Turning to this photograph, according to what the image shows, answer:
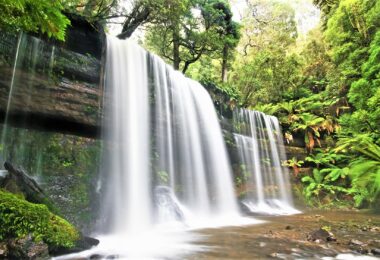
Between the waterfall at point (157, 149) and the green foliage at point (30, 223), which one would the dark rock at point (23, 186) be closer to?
the green foliage at point (30, 223)

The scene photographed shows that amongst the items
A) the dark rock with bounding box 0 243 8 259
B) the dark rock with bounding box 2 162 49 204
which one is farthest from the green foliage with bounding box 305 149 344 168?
the dark rock with bounding box 0 243 8 259

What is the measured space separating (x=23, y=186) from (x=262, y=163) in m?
11.5

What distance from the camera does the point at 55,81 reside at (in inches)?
304

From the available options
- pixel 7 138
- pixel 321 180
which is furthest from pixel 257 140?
pixel 7 138

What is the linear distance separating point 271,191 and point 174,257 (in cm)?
1079

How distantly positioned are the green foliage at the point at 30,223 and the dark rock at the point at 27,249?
0.08 meters

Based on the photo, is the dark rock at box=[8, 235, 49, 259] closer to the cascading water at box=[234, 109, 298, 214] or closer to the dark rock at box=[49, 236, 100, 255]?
the dark rock at box=[49, 236, 100, 255]

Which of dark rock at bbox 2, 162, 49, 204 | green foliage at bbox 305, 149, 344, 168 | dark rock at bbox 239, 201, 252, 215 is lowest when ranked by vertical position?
dark rock at bbox 239, 201, 252, 215

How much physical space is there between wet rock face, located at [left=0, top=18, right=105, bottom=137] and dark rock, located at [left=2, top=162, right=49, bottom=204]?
240 centimetres

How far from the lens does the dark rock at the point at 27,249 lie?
3779 mm

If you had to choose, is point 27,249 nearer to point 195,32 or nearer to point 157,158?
point 157,158

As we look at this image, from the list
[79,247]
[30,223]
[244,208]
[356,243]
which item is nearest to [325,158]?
[244,208]

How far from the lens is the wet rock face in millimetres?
7086

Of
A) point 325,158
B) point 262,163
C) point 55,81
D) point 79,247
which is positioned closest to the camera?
point 79,247
